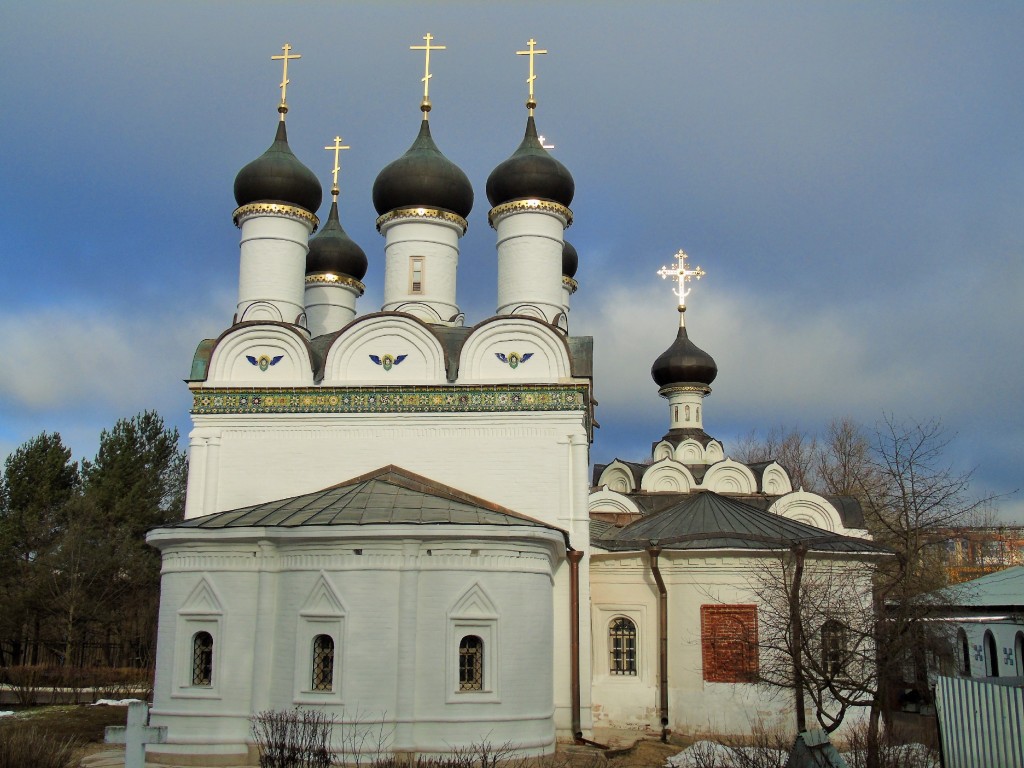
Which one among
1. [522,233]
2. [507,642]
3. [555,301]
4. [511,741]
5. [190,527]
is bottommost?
[511,741]

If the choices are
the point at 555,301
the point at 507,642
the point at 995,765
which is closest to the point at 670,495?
the point at 555,301

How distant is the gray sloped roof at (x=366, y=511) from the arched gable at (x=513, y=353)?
64.7 inches

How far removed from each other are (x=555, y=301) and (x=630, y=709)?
5317 mm

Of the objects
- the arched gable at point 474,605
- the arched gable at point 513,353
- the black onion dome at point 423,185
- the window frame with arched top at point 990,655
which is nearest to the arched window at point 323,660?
the arched gable at point 474,605

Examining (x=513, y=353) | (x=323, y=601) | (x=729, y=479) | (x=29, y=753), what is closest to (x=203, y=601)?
(x=323, y=601)

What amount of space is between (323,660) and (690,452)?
1338cm

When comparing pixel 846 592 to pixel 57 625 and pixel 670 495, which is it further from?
pixel 57 625

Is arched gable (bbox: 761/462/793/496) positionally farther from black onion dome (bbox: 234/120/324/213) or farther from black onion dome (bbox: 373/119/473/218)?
black onion dome (bbox: 234/120/324/213)

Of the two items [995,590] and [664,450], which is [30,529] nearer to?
[664,450]

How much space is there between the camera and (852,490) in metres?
27.0

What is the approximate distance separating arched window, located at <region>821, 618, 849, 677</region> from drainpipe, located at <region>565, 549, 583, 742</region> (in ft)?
9.80

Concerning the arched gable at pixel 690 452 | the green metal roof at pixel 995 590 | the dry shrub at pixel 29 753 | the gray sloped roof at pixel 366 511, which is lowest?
the dry shrub at pixel 29 753

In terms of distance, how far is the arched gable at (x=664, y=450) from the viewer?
21.3 metres

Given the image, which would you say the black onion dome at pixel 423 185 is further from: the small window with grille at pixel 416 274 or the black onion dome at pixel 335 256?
the black onion dome at pixel 335 256
